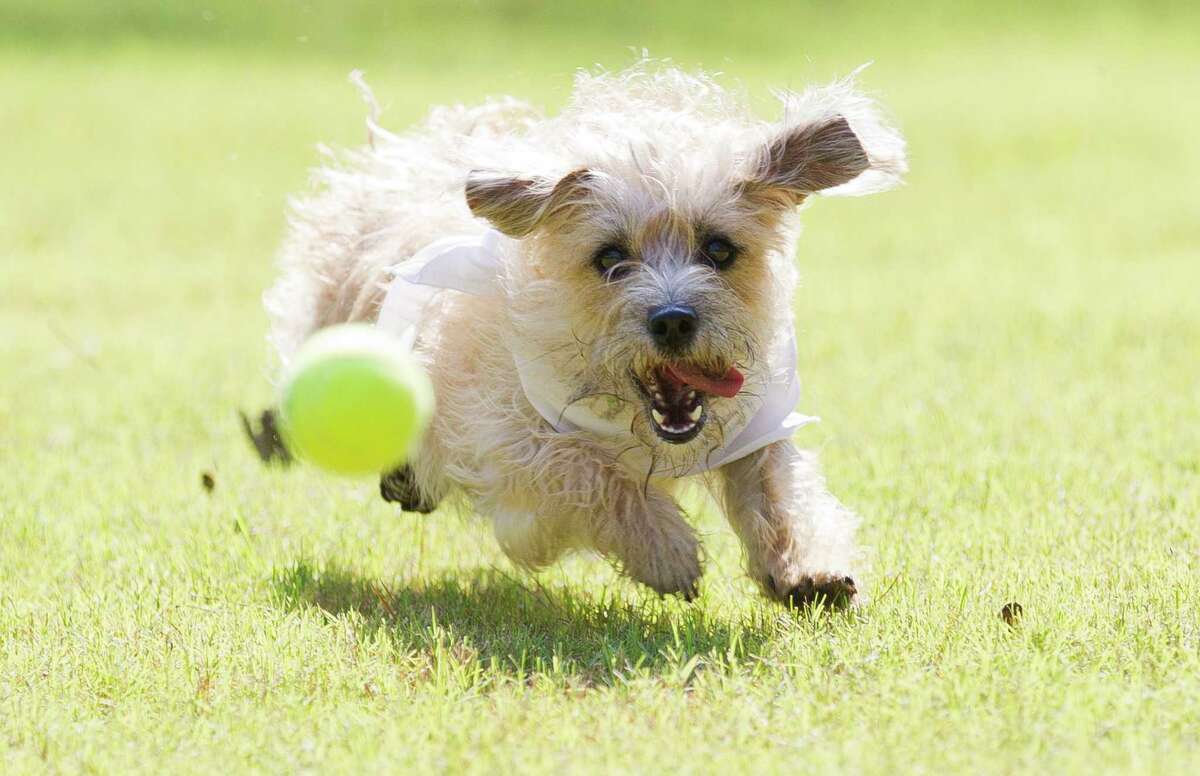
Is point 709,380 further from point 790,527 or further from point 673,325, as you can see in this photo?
point 790,527

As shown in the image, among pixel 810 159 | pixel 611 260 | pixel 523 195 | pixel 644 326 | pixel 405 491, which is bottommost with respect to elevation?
pixel 405 491

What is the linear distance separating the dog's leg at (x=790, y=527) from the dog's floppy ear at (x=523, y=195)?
3.08 ft

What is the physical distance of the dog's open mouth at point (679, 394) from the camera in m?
4.16

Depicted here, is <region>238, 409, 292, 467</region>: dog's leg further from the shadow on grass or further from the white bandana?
the white bandana

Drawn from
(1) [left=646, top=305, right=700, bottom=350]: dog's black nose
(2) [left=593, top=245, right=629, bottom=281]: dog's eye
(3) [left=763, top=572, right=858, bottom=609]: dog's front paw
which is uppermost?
(2) [left=593, top=245, right=629, bottom=281]: dog's eye

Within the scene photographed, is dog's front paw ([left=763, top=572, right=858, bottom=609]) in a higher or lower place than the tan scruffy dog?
lower

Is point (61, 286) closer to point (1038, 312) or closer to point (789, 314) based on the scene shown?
point (1038, 312)

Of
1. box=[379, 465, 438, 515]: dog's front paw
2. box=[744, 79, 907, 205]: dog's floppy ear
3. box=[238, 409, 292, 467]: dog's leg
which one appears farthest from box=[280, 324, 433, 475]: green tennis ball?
box=[238, 409, 292, 467]: dog's leg

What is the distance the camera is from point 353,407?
12.3 ft

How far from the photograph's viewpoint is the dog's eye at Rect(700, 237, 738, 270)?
4262 mm

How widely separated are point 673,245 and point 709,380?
0.38m

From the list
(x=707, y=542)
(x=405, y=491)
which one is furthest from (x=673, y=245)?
(x=405, y=491)

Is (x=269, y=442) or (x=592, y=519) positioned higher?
(x=592, y=519)

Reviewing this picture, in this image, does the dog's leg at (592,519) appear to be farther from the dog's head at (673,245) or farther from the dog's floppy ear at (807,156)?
the dog's floppy ear at (807,156)
